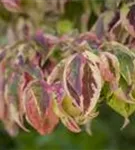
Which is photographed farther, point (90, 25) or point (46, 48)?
Result: point (90, 25)

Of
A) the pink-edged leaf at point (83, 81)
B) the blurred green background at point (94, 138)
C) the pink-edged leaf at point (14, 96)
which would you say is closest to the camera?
the pink-edged leaf at point (83, 81)

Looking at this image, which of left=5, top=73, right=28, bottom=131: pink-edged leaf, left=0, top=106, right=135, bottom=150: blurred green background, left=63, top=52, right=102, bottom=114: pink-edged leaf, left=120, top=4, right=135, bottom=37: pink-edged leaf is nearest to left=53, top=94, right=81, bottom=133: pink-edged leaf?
left=63, top=52, right=102, bottom=114: pink-edged leaf

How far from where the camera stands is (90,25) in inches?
73.0

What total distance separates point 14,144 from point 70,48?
1971mm

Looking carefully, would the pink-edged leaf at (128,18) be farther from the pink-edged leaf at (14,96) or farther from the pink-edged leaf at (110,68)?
the pink-edged leaf at (14,96)

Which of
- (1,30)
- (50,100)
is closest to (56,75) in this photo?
(50,100)

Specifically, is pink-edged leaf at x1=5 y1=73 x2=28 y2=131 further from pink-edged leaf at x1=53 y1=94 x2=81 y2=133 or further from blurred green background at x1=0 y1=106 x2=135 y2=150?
blurred green background at x1=0 y1=106 x2=135 y2=150

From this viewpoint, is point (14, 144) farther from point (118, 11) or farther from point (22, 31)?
point (118, 11)

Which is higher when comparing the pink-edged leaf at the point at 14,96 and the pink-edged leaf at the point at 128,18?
the pink-edged leaf at the point at 128,18

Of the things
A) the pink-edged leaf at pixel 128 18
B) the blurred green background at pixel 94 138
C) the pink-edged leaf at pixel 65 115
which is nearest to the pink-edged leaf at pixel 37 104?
the pink-edged leaf at pixel 65 115

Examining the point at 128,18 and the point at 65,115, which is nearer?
the point at 65,115

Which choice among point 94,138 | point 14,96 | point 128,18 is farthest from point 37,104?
point 94,138

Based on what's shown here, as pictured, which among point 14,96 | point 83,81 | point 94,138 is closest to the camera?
point 83,81

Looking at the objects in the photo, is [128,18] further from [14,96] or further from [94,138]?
[94,138]
